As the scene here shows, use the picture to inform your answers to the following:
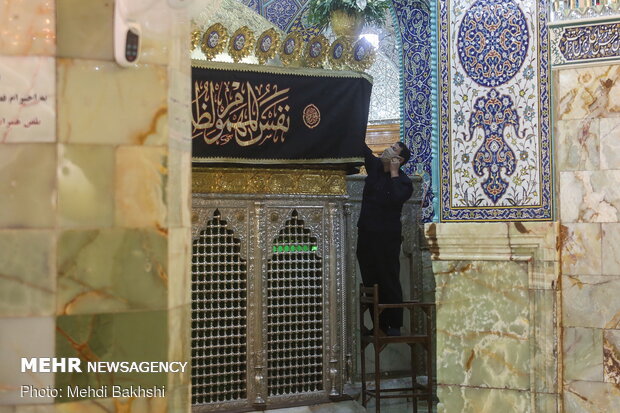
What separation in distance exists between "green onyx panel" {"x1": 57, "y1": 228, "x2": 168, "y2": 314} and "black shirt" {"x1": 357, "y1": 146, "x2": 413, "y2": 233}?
2911 millimetres

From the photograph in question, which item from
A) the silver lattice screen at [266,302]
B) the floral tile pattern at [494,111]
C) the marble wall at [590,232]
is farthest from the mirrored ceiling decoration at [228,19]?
the marble wall at [590,232]

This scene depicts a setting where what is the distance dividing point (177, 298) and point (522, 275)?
7.71 ft

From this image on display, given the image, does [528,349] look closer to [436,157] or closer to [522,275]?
[522,275]

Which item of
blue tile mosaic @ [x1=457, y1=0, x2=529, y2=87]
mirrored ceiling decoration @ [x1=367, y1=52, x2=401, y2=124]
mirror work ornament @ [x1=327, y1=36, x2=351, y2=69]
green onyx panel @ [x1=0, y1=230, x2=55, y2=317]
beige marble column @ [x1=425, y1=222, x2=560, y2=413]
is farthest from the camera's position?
mirrored ceiling decoration @ [x1=367, y1=52, x2=401, y2=124]

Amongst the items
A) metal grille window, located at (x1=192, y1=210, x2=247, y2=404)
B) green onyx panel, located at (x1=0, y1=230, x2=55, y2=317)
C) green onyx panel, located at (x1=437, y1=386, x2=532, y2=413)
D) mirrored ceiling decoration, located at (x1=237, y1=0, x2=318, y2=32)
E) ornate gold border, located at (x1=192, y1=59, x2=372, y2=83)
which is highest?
mirrored ceiling decoration, located at (x1=237, y1=0, x2=318, y2=32)

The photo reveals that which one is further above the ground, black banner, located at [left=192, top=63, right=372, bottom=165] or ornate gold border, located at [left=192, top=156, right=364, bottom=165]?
black banner, located at [left=192, top=63, right=372, bottom=165]

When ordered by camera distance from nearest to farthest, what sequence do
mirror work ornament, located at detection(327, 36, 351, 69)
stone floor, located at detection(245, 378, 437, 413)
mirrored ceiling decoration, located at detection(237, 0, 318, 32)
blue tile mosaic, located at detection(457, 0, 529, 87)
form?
blue tile mosaic, located at detection(457, 0, 529, 87) → stone floor, located at detection(245, 378, 437, 413) → mirror work ornament, located at detection(327, 36, 351, 69) → mirrored ceiling decoration, located at detection(237, 0, 318, 32)

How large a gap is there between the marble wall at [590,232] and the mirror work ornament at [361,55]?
135 cm

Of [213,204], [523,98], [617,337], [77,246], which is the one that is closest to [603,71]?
[523,98]

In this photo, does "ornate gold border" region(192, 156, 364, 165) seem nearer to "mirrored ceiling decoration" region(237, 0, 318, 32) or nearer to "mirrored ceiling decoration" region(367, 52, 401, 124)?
"mirrored ceiling decoration" region(367, 52, 401, 124)

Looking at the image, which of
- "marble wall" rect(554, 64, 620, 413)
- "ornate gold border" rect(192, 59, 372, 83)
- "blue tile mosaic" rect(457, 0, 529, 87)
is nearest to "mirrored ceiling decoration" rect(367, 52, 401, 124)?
"ornate gold border" rect(192, 59, 372, 83)

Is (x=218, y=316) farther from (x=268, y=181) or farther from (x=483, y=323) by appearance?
(x=483, y=323)

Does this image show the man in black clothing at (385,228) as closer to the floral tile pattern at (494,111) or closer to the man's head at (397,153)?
the man's head at (397,153)

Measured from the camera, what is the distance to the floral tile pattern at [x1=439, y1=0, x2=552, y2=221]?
428 centimetres
